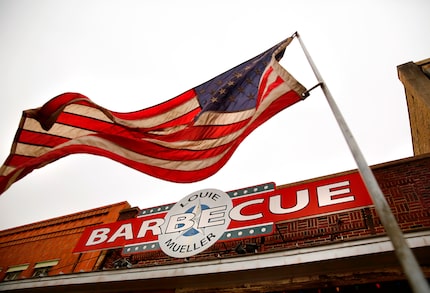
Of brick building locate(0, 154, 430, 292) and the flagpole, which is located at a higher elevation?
brick building locate(0, 154, 430, 292)

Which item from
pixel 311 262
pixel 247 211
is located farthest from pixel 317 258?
pixel 247 211

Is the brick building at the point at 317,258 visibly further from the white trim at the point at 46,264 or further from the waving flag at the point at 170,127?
the waving flag at the point at 170,127

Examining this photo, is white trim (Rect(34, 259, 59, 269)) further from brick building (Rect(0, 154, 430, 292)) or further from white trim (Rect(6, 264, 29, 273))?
brick building (Rect(0, 154, 430, 292))

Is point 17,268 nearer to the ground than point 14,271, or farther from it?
farther from it

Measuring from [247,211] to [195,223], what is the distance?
1264mm

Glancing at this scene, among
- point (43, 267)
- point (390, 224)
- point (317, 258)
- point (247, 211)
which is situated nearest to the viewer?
point (390, 224)

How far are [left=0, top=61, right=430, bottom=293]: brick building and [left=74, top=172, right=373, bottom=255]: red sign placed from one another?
27cm

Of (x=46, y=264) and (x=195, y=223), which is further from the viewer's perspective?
(x=46, y=264)

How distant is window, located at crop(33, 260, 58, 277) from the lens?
1038 centimetres

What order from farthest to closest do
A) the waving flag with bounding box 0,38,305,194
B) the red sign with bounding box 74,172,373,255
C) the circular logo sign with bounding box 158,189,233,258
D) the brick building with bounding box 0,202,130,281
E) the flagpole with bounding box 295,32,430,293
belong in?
the brick building with bounding box 0,202,130,281
the circular logo sign with bounding box 158,189,233,258
the red sign with bounding box 74,172,373,255
the waving flag with bounding box 0,38,305,194
the flagpole with bounding box 295,32,430,293

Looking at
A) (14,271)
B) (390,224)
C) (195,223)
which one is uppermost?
(14,271)

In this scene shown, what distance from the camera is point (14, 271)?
37.1ft

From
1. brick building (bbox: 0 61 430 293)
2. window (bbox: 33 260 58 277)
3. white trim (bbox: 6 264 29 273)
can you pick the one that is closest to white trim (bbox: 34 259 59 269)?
window (bbox: 33 260 58 277)

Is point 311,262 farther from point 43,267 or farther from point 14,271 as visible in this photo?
point 14,271
